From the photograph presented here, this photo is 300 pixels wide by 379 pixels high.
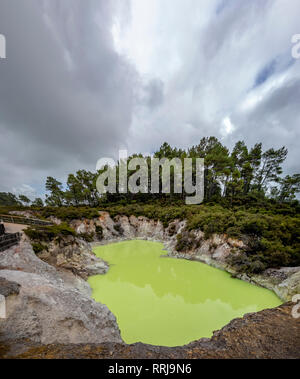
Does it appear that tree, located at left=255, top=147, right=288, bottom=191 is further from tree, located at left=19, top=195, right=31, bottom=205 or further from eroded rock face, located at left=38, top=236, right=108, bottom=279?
tree, located at left=19, top=195, right=31, bottom=205

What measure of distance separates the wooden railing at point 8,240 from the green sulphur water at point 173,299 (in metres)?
4.61

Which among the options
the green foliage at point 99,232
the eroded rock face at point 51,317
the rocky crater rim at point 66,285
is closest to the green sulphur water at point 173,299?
the rocky crater rim at point 66,285

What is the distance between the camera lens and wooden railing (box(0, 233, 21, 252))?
6.35 metres

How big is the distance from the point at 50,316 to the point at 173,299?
17.1 ft

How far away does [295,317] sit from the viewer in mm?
3979

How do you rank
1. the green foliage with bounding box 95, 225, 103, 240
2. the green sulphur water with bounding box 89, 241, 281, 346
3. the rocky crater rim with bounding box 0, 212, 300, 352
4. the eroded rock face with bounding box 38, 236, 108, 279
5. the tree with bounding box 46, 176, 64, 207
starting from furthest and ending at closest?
1. the tree with bounding box 46, 176, 64, 207
2. the green foliage with bounding box 95, 225, 103, 240
3. the eroded rock face with bounding box 38, 236, 108, 279
4. the green sulphur water with bounding box 89, 241, 281, 346
5. the rocky crater rim with bounding box 0, 212, 300, 352

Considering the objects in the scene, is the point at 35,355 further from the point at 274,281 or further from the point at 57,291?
the point at 274,281

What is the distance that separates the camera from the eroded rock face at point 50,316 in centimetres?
336

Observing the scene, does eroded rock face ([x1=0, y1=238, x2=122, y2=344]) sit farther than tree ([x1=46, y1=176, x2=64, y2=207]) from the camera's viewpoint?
No

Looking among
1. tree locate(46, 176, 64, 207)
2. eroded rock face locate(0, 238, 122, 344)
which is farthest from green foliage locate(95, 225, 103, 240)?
tree locate(46, 176, 64, 207)

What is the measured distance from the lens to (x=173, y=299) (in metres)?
6.72

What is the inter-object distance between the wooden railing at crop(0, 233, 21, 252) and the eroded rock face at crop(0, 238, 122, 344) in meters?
1.27

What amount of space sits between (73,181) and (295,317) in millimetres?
41169
